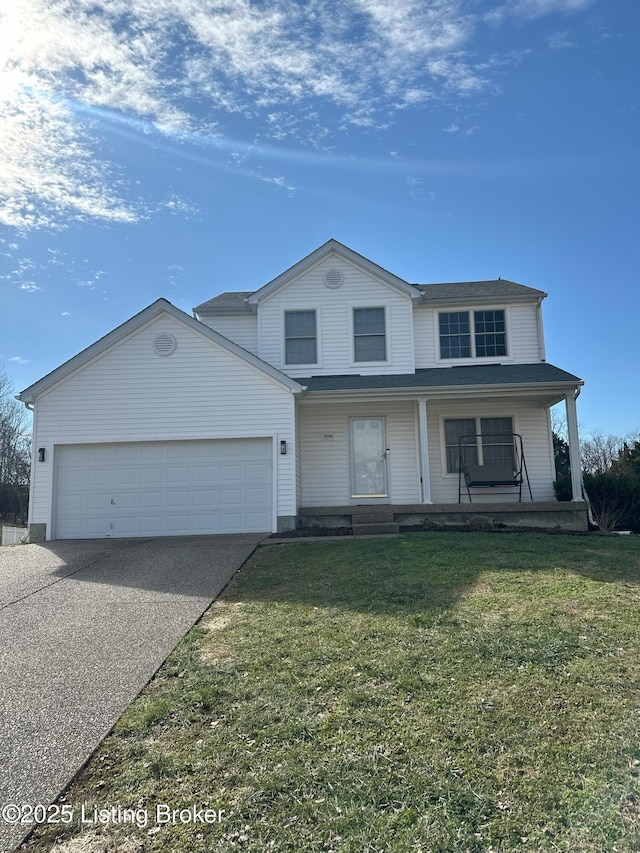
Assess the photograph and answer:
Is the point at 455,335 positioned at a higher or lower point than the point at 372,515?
higher

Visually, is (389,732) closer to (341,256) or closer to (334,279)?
(334,279)

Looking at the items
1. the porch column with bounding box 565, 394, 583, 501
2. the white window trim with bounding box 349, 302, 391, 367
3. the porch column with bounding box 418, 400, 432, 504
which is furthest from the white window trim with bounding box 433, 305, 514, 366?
the porch column with bounding box 565, 394, 583, 501

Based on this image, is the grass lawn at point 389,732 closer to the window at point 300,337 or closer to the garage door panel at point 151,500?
the garage door panel at point 151,500

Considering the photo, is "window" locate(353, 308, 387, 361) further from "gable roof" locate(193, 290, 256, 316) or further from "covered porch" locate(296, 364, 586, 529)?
"gable roof" locate(193, 290, 256, 316)

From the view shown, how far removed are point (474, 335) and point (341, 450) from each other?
4999mm

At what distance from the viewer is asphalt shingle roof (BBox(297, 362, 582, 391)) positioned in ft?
42.0

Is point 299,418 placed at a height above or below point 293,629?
above

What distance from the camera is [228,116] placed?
38.6ft

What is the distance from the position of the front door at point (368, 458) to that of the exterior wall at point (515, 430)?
131 cm

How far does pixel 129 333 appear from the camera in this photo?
12492mm

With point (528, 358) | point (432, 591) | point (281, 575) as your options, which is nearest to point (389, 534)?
point (281, 575)

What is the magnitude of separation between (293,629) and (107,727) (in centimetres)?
200

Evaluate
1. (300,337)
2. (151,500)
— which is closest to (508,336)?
(300,337)

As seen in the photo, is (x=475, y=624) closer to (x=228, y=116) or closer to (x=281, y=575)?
(x=281, y=575)
